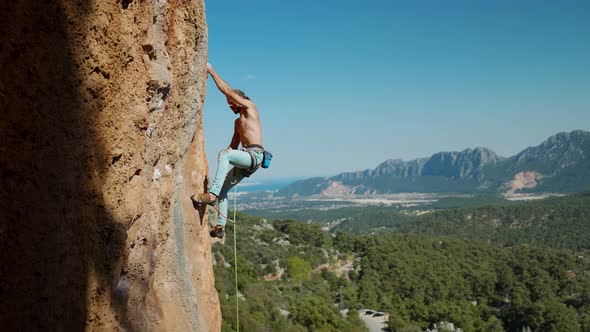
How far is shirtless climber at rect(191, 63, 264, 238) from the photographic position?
24.0ft

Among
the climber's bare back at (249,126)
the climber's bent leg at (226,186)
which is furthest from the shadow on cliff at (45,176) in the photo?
the climber's bare back at (249,126)

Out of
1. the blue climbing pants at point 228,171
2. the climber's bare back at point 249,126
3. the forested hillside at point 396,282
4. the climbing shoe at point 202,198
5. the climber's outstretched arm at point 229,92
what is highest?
the climber's outstretched arm at point 229,92

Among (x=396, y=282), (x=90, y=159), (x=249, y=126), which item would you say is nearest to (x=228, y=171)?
(x=249, y=126)

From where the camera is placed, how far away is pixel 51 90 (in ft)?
11.8

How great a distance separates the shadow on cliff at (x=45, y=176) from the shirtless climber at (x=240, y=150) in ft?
10.6

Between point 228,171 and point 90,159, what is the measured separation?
3.43 metres

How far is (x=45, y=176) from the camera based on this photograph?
141 inches

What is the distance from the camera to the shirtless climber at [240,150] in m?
7.32

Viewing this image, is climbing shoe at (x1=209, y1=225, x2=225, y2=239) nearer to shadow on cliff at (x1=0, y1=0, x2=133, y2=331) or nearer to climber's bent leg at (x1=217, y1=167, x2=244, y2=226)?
climber's bent leg at (x1=217, y1=167, x2=244, y2=226)

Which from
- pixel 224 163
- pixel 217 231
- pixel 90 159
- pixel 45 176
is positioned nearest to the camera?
pixel 45 176

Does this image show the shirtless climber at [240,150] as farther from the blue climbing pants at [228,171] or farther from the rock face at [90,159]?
the rock face at [90,159]

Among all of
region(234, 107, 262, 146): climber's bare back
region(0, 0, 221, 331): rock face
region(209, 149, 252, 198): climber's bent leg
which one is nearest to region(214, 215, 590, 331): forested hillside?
region(234, 107, 262, 146): climber's bare back

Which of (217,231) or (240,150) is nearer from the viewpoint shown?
(240,150)

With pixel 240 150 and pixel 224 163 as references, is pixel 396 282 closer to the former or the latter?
pixel 240 150
